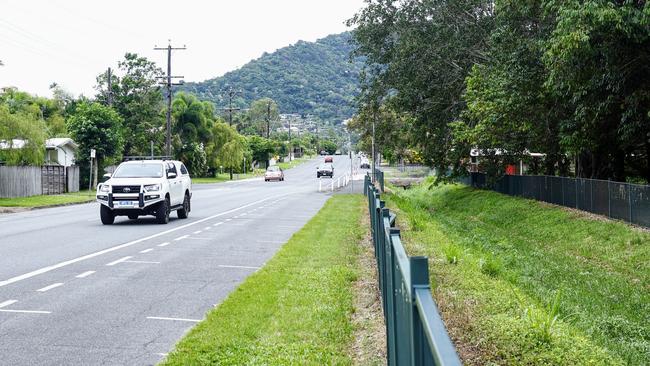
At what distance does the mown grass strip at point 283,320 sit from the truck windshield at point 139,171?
1051 cm

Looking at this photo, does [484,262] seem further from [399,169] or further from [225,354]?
[399,169]


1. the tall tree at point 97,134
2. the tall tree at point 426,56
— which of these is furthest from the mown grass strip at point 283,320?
the tall tree at point 97,134

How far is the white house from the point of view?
190 feet

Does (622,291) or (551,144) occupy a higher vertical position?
(551,144)

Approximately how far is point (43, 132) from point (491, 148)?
25669 millimetres

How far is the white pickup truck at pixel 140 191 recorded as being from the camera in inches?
845

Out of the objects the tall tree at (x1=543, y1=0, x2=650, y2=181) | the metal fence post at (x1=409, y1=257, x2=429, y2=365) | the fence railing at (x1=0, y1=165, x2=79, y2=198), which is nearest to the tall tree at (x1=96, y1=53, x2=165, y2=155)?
the fence railing at (x1=0, y1=165, x2=79, y2=198)

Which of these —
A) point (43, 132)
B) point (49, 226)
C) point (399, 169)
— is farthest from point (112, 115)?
point (399, 169)

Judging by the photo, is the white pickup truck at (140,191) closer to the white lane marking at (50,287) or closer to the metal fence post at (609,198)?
the white lane marking at (50,287)

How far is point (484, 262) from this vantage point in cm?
1114

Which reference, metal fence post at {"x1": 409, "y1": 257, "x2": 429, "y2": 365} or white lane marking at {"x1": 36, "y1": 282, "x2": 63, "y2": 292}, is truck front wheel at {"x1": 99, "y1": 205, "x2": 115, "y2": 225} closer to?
white lane marking at {"x1": 36, "y1": 282, "x2": 63, "y2": 292}

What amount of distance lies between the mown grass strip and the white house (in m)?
49.4

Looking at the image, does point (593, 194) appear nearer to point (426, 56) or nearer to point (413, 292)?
point (426, 56)

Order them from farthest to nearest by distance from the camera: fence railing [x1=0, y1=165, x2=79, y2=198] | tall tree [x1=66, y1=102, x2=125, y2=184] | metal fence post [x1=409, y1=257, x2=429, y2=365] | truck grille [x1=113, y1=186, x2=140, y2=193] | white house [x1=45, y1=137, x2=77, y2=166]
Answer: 1. white house [x1=45, y1=137, x2=77, y2=166]
2. tall tree [x1=66, y1=102, x2=125, y2=184]
3. fence railing [x1=0, y1=165, x2=79, y2=198]
4. truck grille [x1=113, y1=186, x2=140, y2=193]
5. metal fence post [x1=409, y1=257, x2=429, y2=365]
